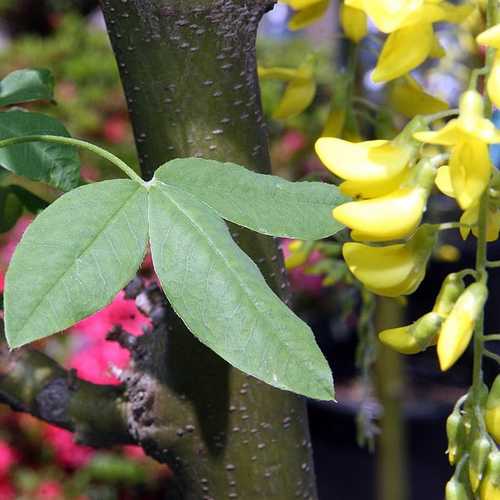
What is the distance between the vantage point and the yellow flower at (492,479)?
0.51 meters

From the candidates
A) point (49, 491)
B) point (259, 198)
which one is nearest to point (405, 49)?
point (259, 198)

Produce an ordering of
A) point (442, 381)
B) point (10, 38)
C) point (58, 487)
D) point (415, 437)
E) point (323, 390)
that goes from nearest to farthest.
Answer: point (323, 390), point (58, 487), point (415, 437), point (442, 381), point (10, 38)

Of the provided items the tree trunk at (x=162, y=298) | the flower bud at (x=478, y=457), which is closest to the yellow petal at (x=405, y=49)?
the tree trunk at (x=162, y=298)

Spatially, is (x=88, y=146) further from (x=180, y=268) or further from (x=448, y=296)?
(x=448, y=296)

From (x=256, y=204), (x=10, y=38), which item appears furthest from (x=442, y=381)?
(x=10, y=38)

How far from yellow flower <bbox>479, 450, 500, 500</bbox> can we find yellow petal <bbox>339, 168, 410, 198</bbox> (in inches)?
6.1

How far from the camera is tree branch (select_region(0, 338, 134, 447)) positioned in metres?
0.69

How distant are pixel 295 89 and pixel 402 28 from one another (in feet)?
0.77

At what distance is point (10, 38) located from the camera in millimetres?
4938

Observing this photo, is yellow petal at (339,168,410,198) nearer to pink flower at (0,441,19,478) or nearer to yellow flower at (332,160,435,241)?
yellow flower at (332,160,435,241)

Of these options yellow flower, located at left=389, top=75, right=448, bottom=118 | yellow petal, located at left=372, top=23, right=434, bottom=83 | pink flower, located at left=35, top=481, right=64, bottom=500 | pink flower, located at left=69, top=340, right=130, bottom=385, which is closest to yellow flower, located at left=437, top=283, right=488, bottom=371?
yellow petal, located at left=372, top=23, right=434, bottom=83

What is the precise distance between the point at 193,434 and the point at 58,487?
4.22 feet

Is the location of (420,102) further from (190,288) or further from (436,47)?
(190,288)

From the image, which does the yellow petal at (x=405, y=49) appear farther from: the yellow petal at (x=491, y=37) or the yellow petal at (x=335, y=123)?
the yellow petal at (x=335, y=123)
